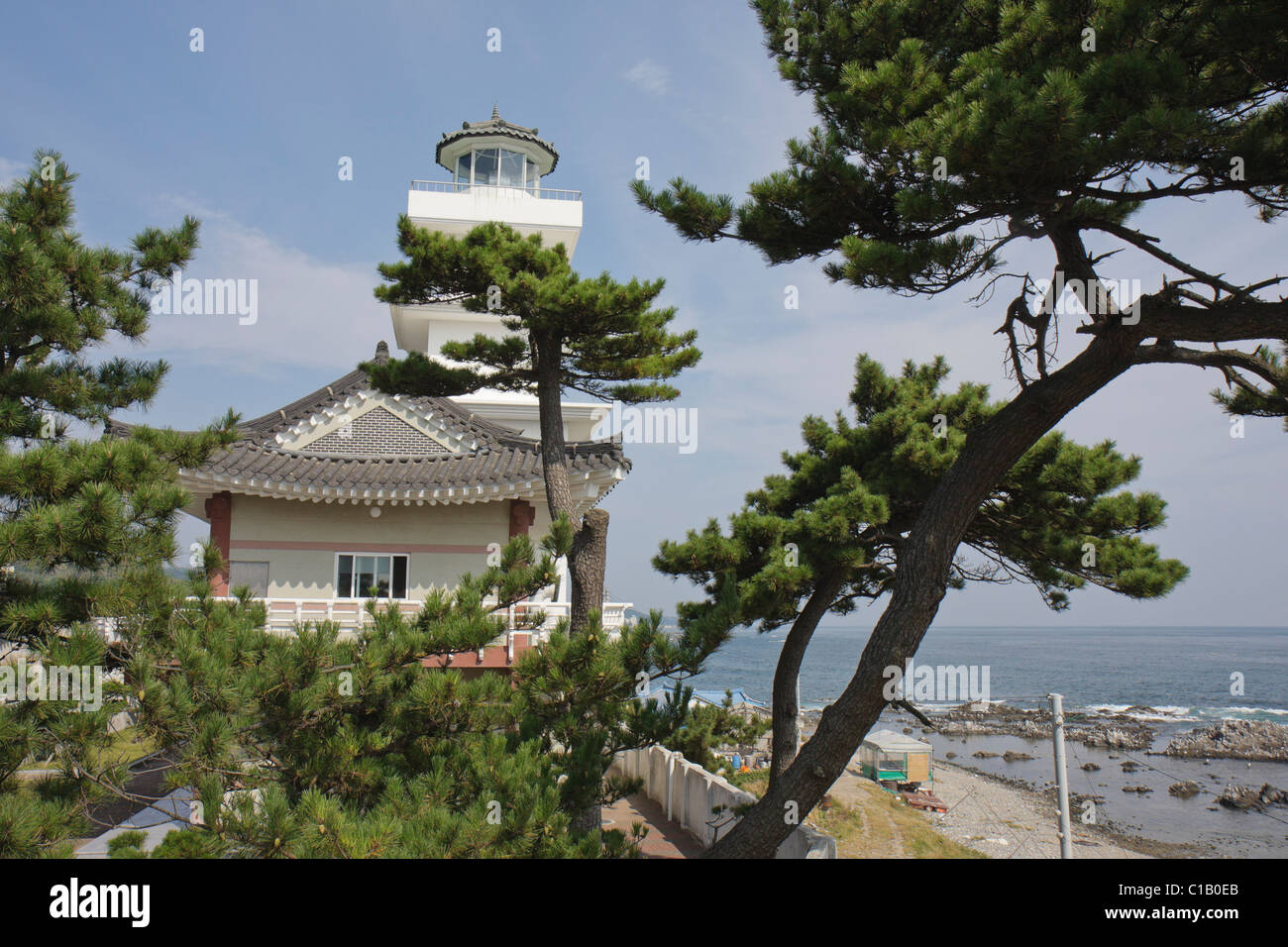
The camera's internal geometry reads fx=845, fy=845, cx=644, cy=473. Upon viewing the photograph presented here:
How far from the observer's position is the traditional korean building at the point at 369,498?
950cm

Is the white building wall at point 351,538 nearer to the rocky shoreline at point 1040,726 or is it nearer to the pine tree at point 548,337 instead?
the pine tree at point 548,337

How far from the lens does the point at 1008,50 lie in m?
4.48

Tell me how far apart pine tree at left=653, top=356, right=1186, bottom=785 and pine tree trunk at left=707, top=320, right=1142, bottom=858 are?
1.02 meters

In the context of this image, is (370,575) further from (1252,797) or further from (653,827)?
(1252,797)

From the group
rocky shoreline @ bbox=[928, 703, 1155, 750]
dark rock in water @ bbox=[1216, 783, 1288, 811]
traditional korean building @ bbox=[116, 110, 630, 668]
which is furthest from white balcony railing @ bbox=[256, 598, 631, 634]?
rocky shoreline @ bbox=[928, 703, 1155, 750]

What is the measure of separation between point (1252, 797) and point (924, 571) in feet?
78.9

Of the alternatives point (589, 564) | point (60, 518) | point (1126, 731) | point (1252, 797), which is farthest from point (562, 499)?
point (1126, 731)

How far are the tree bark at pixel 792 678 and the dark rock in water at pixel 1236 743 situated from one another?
29.2m

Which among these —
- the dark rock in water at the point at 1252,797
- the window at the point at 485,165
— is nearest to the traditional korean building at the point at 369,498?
the window at the point at 485,165

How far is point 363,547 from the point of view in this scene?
1040cm

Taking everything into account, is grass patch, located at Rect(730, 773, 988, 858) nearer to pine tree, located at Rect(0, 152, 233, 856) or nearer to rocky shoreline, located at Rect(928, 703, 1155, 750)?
pine tree, located at Rect(0, 152, 233, 856)

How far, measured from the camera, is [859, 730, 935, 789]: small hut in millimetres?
21219
